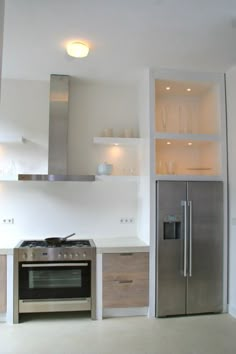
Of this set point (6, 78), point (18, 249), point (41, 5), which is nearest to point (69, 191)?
point (18, 249)

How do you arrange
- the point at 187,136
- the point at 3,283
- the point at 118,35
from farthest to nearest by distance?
1. the point at 187,136
2. the point at 3,283
3. the point at 118,35

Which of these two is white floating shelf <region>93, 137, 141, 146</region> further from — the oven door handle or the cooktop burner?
the oven door handle

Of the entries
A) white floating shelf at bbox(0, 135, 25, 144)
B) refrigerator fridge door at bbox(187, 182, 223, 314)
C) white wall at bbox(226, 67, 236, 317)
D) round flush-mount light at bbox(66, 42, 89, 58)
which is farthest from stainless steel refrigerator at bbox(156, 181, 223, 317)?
white floating shelf at bbox(0, 135, 25, 144)

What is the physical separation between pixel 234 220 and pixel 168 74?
6.51ft

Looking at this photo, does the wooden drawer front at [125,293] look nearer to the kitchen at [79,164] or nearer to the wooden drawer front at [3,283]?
the kitchen at [79,164]

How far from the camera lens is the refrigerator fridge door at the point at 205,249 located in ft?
12.1

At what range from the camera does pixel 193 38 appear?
3.00 metres

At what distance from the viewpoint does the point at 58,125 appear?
404cm

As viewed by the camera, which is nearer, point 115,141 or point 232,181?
point 232,181

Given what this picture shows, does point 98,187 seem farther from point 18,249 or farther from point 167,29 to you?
point 167,29

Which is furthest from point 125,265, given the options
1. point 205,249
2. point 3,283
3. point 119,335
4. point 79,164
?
point 79,164

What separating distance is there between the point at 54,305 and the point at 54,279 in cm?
29

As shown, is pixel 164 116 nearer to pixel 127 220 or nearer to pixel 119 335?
pixel 127 220

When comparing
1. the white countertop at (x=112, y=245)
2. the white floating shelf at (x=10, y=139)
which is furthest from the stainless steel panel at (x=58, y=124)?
the white countertop at (x=112, y=245)
